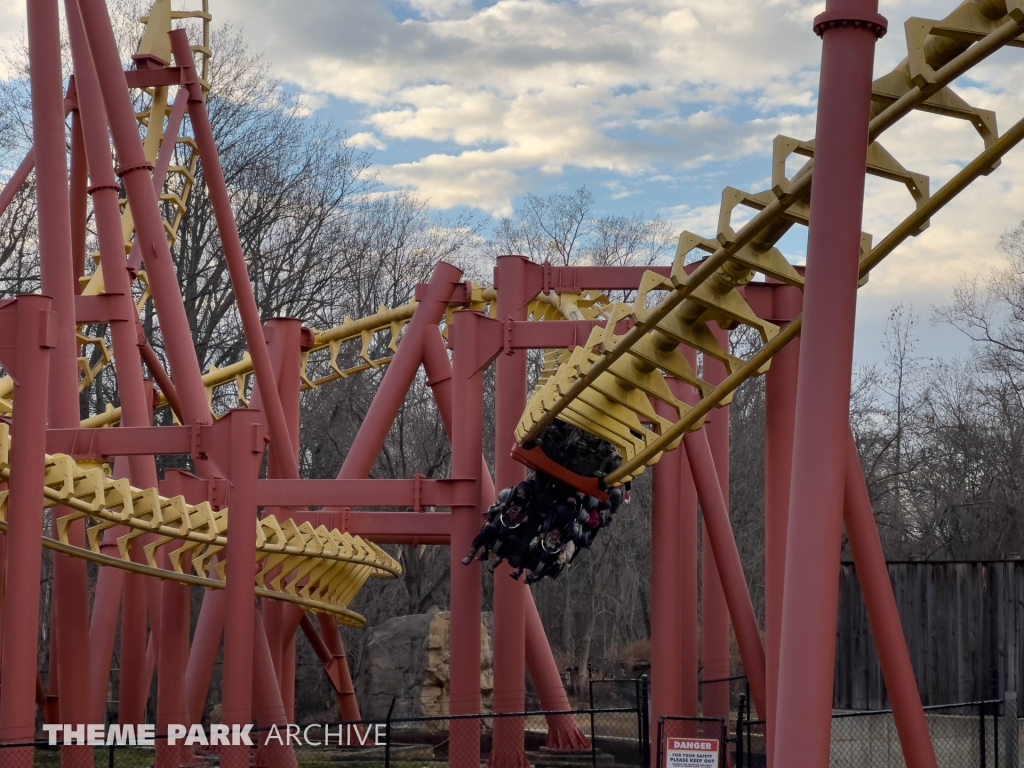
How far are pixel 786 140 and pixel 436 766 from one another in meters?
10.1

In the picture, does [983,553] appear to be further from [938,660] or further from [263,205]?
[263,205]

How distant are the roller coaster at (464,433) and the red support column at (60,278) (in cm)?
2

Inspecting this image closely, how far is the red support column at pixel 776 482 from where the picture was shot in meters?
8.21

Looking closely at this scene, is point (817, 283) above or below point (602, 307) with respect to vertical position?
below

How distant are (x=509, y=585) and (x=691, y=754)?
355 centimetres

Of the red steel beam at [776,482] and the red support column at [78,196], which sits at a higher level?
the red support column at [78,196]

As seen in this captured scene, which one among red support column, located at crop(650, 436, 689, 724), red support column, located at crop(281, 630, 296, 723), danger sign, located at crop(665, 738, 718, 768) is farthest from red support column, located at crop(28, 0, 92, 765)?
danger sign, located at crop(665, 738, 718, 768)

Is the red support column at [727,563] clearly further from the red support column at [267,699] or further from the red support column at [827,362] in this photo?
the red support column at [827,362]

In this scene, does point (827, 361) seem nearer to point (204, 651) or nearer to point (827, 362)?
point (827, 362)

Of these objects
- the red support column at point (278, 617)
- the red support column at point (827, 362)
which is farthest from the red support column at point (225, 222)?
the red support column at point (827, 362)

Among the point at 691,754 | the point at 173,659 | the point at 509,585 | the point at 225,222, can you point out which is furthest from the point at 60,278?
the point at 691,754

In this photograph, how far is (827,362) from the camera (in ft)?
16.6

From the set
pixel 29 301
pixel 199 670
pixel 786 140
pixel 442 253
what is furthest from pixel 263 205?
pixel 786 140

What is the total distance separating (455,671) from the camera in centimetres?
1075
